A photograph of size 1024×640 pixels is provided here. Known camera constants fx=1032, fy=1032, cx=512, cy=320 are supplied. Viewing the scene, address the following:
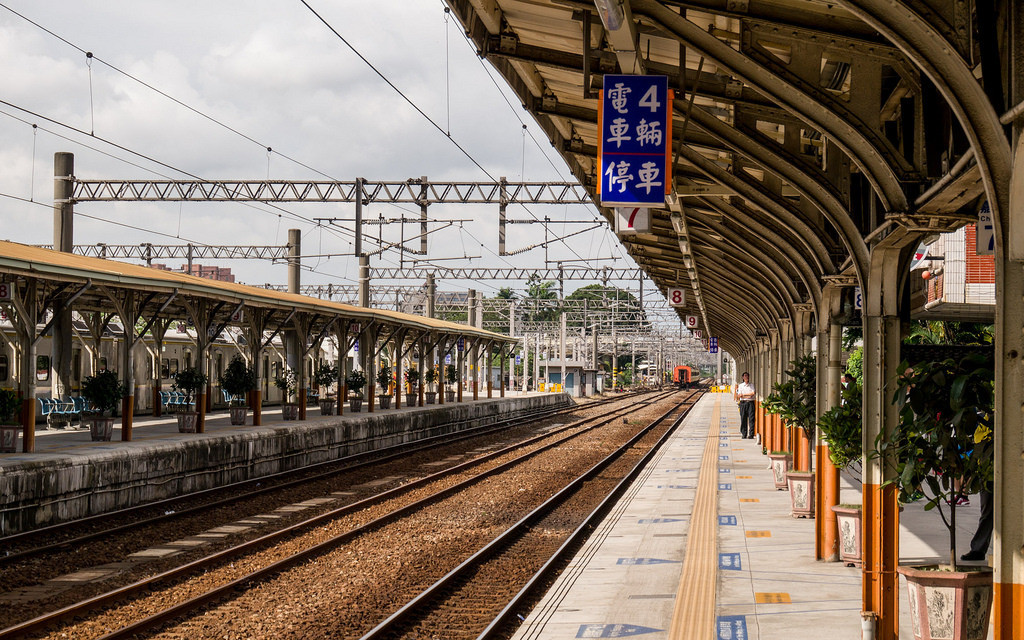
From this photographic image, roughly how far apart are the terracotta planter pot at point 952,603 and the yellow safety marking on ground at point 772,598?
204 centimetres

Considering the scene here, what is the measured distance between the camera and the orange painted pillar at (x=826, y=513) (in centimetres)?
895

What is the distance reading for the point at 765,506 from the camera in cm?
1312

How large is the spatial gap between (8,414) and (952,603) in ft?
42.2

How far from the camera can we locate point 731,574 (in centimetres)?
874

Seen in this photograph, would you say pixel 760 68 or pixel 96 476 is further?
pixel 96 476

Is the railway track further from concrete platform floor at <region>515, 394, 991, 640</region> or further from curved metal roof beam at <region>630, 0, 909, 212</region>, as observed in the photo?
curved metal roof beam at <region>630, 0, 909, 212</region>

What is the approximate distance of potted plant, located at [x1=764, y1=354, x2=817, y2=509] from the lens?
11750mm

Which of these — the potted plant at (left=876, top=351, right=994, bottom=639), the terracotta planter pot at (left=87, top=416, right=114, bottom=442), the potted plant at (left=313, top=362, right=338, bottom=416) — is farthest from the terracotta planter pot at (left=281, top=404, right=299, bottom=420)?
the potted plant at (left=876, top=351, right=994, bottom=639)

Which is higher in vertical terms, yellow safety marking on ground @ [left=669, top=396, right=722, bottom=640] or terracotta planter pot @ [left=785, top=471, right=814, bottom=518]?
terracotta planter pot @ [left=785, top=471, right=814, bottom=518]

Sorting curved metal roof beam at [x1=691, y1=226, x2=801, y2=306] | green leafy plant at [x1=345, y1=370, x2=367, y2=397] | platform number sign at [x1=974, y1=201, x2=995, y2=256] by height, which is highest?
curved metal roof beam at [x1=691, y1=226, x2=801, y2=306]

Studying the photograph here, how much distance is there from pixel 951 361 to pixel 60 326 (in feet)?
62.7

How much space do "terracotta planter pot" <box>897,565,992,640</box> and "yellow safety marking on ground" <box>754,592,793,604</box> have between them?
6.70ft

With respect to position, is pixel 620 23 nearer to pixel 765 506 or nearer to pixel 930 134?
pixel 930 134

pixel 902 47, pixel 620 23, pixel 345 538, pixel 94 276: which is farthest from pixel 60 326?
pixel 902 47
